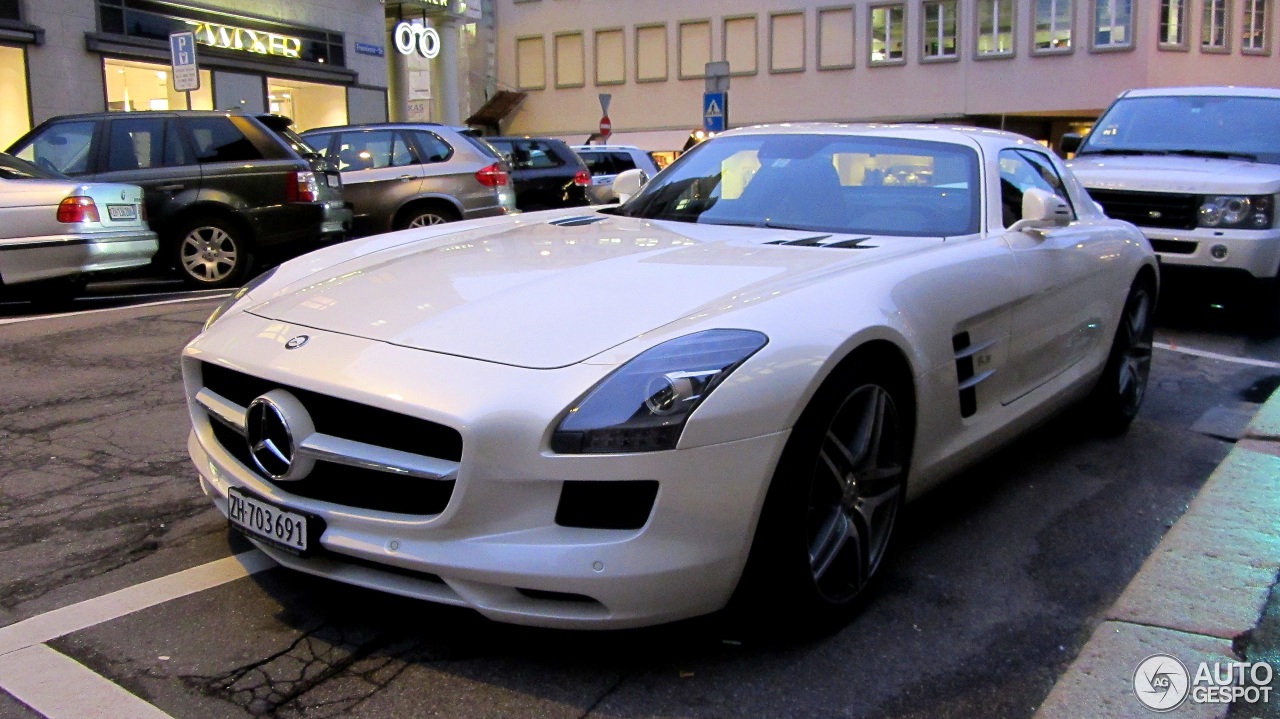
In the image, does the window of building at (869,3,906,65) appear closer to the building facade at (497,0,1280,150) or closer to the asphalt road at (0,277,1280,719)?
the building facade at (497,0,1280,150)

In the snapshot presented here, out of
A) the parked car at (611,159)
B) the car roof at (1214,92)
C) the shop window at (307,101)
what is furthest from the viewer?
the shop window at (307,101)

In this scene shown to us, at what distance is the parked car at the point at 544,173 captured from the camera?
15.9 meters

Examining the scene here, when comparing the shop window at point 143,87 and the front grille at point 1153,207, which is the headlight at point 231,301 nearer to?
the front grille at point 1153,207

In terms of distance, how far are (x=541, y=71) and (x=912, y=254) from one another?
45785 mm

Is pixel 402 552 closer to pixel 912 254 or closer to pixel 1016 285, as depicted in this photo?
pixel 912 254

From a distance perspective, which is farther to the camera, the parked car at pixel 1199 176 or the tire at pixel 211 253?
the tire at pixel 211 253

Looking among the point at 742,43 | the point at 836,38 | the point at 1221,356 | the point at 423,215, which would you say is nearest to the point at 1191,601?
the point at 1221,356

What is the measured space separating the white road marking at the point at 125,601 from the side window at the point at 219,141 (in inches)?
313

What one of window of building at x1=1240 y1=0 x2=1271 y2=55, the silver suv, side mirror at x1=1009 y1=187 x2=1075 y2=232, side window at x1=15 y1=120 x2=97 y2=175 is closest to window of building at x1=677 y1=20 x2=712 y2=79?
window of building at x1=1240 y1=0 x2=1271 y2=55

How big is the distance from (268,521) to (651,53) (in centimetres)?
4428

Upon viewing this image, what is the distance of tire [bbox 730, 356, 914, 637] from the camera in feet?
9.42

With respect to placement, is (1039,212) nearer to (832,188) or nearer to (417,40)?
(832,188)

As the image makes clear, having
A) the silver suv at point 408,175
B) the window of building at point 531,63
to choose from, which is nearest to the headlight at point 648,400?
the silver suv at point 408,175

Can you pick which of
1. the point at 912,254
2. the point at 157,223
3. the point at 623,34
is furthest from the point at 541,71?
the point at 912,254
